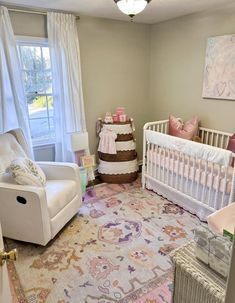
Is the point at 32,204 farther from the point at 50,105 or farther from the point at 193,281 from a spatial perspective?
the point at 50,105

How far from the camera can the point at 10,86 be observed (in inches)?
110

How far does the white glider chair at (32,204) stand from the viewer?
2098 mm

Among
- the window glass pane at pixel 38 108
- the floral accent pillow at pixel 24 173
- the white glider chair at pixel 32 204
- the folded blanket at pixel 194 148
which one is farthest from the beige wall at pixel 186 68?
the floral accent pillow at pixel 24 173

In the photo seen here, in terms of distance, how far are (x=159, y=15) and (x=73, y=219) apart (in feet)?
8.99

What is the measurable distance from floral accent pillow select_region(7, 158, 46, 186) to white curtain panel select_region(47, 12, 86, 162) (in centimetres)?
92

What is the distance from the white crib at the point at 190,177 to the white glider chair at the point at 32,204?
107cm

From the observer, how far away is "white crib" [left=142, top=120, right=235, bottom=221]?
240 centimetres

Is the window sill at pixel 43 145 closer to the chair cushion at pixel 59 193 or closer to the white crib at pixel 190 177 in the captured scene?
the chair cushion at pixel 59 193

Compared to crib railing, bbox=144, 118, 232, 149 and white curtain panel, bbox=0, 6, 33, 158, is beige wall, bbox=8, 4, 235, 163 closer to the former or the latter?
crib railing, bbox=144, 118, 232, 149

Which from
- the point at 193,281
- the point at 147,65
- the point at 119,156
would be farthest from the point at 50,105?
the point at 193,281

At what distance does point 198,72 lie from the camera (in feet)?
10.8

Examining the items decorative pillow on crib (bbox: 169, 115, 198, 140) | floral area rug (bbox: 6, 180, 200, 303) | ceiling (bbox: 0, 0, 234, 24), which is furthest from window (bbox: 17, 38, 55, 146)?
decorative pillow on crib (bbox: 169, 115, 198, 140)

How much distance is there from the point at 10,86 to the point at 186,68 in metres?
2.28

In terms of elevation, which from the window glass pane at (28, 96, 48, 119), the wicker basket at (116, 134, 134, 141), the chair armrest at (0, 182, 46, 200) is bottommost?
the chair armrest at (0, 182, 46, 200)
